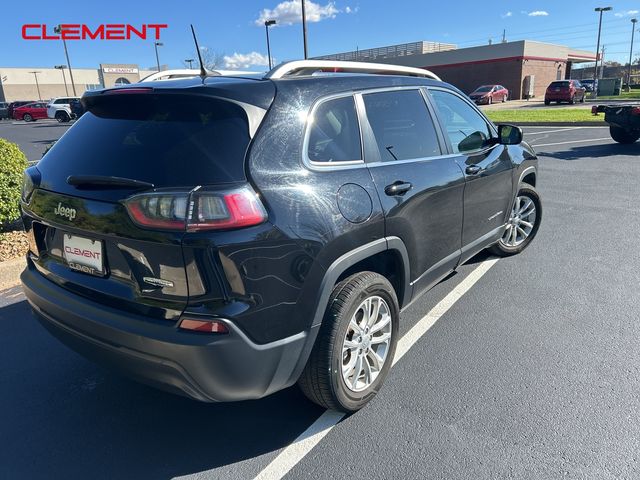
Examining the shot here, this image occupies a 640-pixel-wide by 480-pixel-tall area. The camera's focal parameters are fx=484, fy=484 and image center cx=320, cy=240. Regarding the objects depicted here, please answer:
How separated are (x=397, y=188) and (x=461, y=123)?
4.66 ft

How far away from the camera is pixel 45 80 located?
8231 centimetres

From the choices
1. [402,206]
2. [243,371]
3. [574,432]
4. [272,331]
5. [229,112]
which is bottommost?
[574,432]

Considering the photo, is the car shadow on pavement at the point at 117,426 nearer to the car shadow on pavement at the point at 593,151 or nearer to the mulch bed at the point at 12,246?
the mulch bed at the point at 12,246

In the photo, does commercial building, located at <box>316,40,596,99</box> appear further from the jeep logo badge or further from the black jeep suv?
the jeep logo badge

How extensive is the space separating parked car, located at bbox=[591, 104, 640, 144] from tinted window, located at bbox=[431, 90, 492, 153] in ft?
28.1

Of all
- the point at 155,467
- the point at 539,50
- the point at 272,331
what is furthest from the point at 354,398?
the point at 539,50

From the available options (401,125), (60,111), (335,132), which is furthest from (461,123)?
(60,111)

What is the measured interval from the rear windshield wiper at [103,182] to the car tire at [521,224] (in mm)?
3711

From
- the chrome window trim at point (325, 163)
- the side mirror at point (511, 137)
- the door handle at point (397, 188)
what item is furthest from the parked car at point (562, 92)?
the chrome window trim at point (325, 163)

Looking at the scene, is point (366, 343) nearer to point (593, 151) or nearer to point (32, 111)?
point (593, 151)

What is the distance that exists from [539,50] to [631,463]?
4876 centimetres

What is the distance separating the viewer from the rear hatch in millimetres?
2029

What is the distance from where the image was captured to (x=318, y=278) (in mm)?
2268

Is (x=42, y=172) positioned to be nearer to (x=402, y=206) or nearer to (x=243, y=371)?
(x=243, y=371)
